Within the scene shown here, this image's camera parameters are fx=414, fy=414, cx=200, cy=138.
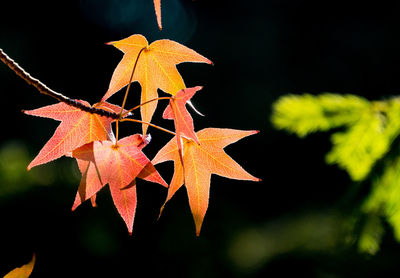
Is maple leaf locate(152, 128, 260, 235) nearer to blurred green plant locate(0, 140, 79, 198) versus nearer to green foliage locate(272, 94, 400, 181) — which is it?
green foliage locate(272, 94, 400, 181)

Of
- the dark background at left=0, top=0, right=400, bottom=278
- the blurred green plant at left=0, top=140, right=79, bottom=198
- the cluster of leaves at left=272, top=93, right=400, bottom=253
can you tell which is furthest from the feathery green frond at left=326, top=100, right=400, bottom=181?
the blurred green plant at left=0, top=140, right=79, bottom=198

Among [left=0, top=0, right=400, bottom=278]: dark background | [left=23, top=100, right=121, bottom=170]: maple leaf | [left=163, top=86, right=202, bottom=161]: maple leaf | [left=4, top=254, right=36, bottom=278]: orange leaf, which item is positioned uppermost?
[left=163, top=86, right=202, bottom=161]: maple leaf

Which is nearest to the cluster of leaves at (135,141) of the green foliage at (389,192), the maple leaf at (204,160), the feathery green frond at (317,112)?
the maple leaf at (204,160)

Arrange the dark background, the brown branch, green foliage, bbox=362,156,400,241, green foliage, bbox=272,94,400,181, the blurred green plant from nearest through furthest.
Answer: the brown branch → green foliage, bbox=362,156,400,241 → green foliage, bbox=272,94,400,181 → the blurred green plant → the dark background

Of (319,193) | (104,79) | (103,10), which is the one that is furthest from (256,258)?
(103,10)

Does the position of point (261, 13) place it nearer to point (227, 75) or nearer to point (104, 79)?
point (227, 75)

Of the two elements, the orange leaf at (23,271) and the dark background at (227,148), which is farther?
the dark background at (227,148)

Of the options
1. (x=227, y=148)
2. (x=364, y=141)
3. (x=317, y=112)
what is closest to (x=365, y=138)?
(x=364, y=141)

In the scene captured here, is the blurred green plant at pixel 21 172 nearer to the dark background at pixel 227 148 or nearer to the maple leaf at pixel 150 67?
the dark background at pixel 227 148
